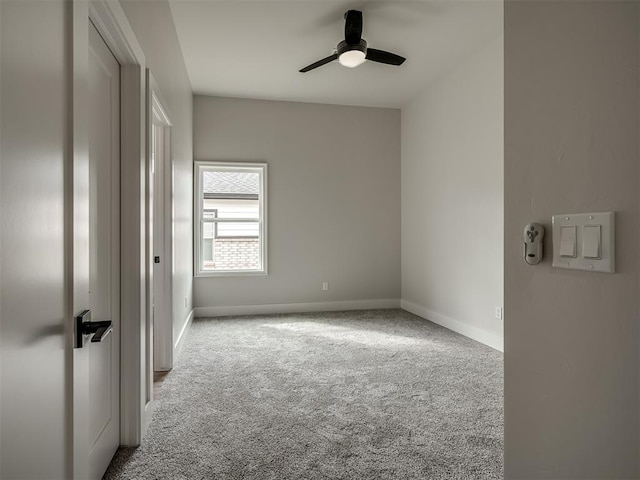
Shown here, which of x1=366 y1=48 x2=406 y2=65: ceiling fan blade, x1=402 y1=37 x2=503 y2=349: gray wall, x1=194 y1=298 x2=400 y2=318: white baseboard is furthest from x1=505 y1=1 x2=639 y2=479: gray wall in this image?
x1=194 y1=298 x2=400 y2=318: white baseboard

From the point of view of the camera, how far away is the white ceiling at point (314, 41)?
3.11 metres

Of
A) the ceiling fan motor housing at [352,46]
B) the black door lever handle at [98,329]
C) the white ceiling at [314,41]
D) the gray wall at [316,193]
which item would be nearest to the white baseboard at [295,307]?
the gray wall at [316,193]

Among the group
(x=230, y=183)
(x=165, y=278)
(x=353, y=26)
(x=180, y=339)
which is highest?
(x=353, y=26)

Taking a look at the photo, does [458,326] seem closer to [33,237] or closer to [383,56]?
[383,56]

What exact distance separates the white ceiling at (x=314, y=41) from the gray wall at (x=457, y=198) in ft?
0.99

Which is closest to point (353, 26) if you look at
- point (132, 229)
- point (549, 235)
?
point (132, 229)

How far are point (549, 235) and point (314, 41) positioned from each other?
3.38 m

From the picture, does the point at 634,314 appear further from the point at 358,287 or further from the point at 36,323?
the point at 358,287

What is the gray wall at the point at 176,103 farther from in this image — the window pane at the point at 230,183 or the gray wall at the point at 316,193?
the gray wall at the point at 316,193

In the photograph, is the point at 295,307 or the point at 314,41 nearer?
the point at 314,41

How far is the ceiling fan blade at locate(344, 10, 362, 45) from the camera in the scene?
3.06 metres

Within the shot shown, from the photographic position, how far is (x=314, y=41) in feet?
12.0

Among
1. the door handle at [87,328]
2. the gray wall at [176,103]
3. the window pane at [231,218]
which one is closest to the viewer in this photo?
the door handle at [87,328]

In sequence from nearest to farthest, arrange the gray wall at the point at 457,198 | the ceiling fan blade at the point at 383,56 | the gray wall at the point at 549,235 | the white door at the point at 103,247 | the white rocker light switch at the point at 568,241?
the gray wall at the point at 549,235 < the white rocker light switch at the point at 568,241 < the white door at the point at 103,247 < the ceiling fan blade at the point at 383,56 < the gray wall at the point at 457,198
